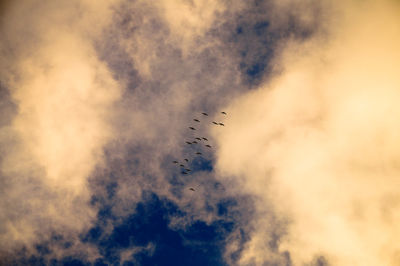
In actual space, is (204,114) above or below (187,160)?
above

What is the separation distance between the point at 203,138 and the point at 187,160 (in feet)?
38.7

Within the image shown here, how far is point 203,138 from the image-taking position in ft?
372

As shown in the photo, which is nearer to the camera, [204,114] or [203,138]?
[204,114]

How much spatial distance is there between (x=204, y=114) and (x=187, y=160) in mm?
21287

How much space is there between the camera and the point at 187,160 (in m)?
111

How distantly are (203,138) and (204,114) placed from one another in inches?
517

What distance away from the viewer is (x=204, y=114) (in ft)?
344

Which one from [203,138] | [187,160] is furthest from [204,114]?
[187,160]

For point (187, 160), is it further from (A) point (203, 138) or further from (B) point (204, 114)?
(B) point (204, 114)

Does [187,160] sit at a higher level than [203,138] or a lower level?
lower
